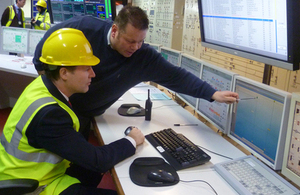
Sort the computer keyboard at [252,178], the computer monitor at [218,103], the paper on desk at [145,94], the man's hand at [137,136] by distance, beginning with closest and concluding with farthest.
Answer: the computer keyboard at [252,178] → the man's hand at [137,136] → the computer monitor at [218,103] → the paper on desk at [145,94]

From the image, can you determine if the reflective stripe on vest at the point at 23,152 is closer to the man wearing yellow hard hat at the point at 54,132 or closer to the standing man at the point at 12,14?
the man wearing yellow hard hat at the point at 54,132

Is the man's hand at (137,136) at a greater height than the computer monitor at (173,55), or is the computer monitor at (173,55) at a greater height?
the computer monitor at (173,55)

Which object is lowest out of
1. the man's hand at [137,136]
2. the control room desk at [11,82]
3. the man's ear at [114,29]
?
the control room desk at [11,82]

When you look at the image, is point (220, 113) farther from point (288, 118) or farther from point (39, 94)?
point (39, 94)

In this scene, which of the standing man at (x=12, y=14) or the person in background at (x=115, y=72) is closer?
the person in background at (x=115, y=72)

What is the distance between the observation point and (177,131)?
5.11ft

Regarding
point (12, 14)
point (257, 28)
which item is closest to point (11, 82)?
point (12, 14)

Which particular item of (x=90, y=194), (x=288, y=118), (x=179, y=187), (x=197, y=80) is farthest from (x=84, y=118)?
(x=288, y=118)

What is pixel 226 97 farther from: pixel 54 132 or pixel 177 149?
pixel 54 132

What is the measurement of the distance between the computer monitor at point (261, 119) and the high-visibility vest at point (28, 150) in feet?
2.72

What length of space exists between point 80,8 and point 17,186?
88.1 inches

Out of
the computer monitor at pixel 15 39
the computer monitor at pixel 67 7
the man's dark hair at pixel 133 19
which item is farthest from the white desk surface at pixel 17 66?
the man's dark hair at pixel 133 19

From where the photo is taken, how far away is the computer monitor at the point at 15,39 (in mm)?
3395

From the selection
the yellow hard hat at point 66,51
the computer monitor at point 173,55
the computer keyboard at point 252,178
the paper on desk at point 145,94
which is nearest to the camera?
the computer keyboard at point 252,178
